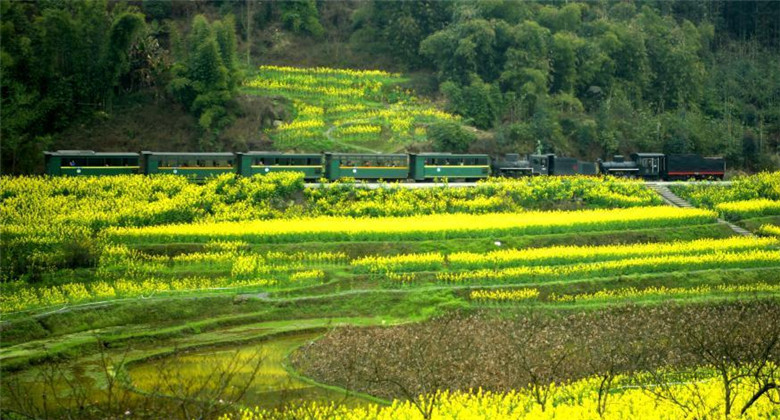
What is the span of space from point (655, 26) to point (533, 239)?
3102 cm

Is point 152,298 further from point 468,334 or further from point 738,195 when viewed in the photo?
point 738,195

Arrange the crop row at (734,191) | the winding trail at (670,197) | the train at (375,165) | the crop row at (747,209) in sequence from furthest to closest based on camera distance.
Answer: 1. the winding trail at (670,197)
2. the crop row at (734,191)
3. the train at (375,165)
4. the crop row at (747,209)

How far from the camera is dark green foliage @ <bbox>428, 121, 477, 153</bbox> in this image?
4819cm

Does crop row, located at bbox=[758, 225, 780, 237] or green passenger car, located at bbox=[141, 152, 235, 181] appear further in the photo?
green passenger car, located at bbox=[141, 152, 235, 181]

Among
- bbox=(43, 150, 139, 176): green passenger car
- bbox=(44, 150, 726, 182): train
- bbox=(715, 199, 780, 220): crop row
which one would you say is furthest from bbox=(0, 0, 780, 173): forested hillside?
bbox=(715, 199, 780, 220): crop row

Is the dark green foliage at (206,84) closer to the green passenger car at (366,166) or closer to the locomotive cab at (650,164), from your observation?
the green passenger car at (366,166)

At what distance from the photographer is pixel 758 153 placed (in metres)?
54.4

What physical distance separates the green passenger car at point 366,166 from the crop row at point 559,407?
22.0 meters

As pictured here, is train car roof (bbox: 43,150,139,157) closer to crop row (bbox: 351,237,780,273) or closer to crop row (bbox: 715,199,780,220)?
crop row (bbox: 351,237,780,273)

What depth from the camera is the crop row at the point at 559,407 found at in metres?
20.5

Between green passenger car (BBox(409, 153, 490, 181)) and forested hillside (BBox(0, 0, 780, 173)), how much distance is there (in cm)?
306

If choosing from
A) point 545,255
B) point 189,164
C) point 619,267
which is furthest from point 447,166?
point 619,267

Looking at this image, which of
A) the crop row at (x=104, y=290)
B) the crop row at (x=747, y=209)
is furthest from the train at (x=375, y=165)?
the crop row at (x=104, y=290)

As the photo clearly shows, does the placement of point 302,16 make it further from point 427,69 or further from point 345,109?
point 345,109
